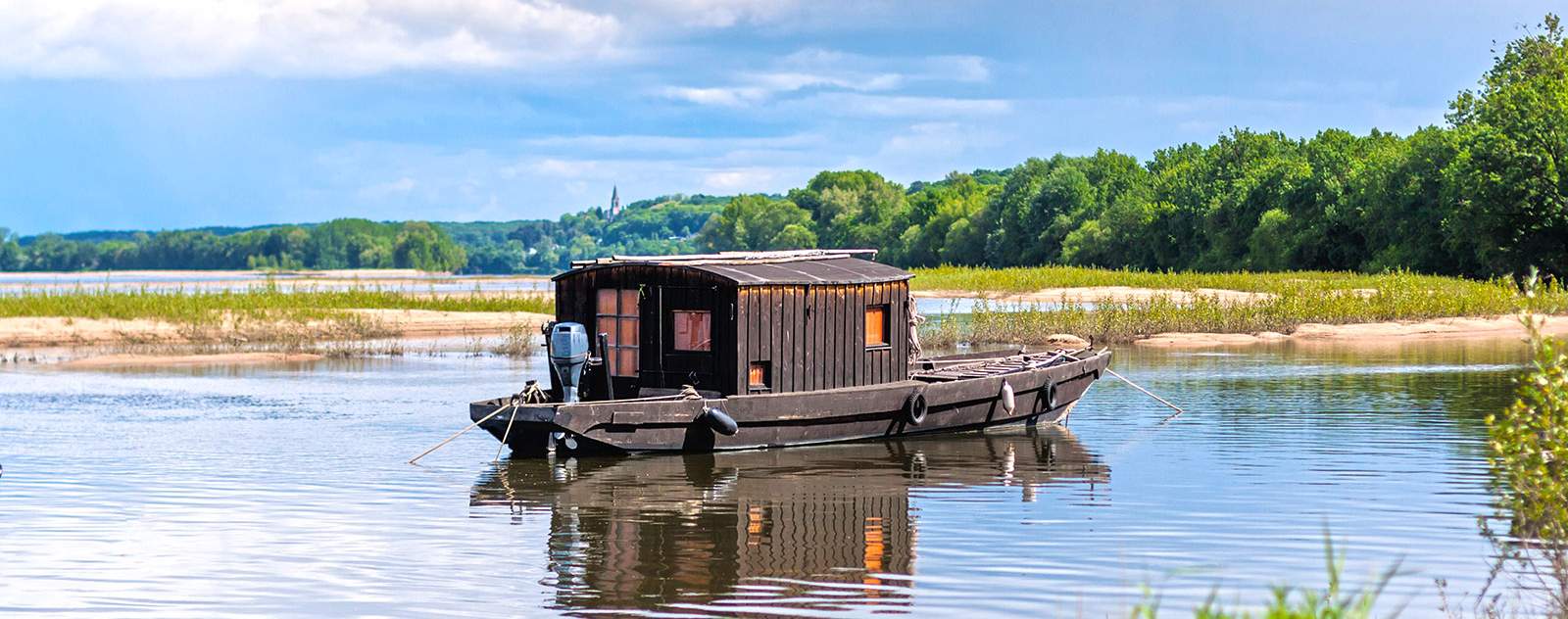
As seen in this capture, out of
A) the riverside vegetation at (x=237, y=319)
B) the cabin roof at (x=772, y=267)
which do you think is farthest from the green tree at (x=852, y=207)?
the cabin roof at (x=772, y=267)

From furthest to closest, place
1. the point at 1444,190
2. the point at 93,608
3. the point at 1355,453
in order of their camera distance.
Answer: the point at 1444,190
the point at 1355,453
the point at 93,608

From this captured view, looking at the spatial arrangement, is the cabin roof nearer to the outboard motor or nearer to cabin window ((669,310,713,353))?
cabin window ((669,310,713,353))

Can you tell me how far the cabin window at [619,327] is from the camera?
73.4 ft

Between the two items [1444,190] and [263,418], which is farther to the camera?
[1444,190]

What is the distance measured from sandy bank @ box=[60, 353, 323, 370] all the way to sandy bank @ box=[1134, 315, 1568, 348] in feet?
71.8

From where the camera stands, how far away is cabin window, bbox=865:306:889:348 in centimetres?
2331

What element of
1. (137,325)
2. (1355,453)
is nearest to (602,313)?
(1355,453)

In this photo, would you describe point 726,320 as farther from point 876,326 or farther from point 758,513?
point 758,513

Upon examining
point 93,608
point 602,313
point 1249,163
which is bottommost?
point 93,608

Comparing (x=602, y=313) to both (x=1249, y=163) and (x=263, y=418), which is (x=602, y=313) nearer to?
(x=263, y=418)

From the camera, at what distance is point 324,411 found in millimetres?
28219

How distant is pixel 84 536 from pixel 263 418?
1181 cm

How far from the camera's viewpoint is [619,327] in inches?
885

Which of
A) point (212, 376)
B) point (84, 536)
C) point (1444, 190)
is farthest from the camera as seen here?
point (1444, 190)
